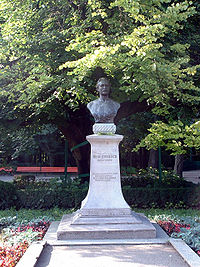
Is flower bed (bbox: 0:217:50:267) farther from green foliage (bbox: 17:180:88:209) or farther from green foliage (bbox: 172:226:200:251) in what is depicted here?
green foliage (bbox: 172:226:200:251)

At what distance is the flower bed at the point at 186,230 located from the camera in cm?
609

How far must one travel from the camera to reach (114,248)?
596 cm

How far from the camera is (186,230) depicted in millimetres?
6859

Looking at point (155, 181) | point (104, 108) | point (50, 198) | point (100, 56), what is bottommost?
point (50, 198)

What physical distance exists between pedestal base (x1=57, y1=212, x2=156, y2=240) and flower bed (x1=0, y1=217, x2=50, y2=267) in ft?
1.93

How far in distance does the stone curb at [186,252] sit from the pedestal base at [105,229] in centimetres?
55

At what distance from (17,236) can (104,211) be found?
72.7 inches

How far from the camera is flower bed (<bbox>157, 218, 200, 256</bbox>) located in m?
6.09

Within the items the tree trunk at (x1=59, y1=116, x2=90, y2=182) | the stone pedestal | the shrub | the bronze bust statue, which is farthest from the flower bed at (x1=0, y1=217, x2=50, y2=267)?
the tree trunk at (x1=59, y1=116, x2=90, y2=182)

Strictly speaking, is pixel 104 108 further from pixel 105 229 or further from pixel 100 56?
pixel 105 229

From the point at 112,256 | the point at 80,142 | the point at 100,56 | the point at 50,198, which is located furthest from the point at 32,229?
the point at 80,142

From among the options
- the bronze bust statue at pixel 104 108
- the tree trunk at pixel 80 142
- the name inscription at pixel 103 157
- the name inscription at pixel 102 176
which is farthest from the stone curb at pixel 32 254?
the tree trunk at pixel 80 142

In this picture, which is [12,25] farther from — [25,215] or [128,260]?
[128,260]

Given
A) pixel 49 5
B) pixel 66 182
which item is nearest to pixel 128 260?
pixel 66 182
